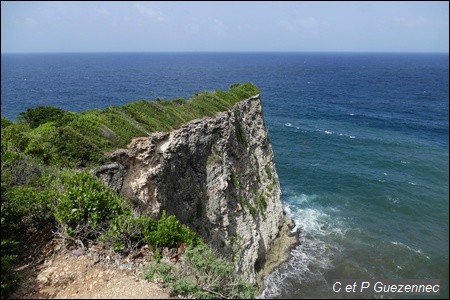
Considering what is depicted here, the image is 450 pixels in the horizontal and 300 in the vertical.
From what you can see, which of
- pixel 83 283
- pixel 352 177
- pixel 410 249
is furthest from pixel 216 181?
pixel 352 177

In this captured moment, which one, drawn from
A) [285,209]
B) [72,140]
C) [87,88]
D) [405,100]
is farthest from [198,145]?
[405,100]

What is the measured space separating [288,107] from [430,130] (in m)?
36.7

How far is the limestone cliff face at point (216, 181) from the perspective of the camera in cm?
2438

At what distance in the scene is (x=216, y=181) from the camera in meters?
30.8

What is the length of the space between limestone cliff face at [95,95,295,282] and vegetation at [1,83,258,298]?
2500 mm

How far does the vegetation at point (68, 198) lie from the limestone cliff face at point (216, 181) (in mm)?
2500

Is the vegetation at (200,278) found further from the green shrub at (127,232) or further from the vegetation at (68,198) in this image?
the green shrub at (127,232)

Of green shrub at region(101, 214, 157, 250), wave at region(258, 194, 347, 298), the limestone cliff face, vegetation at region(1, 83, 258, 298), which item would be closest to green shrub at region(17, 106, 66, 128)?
vegetation at region(1, 83, 258, 298)

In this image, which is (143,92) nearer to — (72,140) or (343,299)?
(72,140)

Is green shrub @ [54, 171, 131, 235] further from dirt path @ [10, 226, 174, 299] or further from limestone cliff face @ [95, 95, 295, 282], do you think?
limestone cliff face @ [95, 95, 295, 282]

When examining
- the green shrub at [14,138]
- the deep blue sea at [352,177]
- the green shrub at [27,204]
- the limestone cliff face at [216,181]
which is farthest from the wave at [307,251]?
the green shrub at [14,138]

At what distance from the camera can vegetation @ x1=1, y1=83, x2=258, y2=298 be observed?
1363cm

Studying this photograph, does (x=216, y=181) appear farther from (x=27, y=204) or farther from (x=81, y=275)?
(x=81, y=275)

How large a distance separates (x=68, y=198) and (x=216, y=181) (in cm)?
1775
